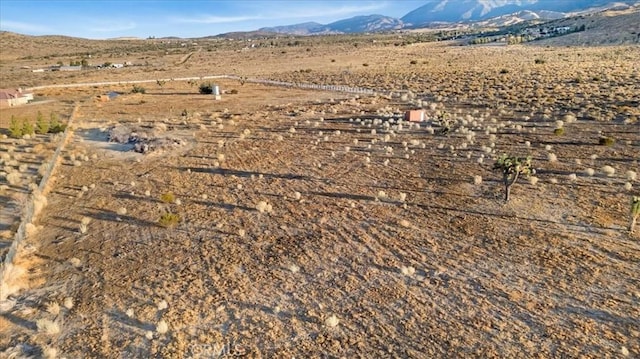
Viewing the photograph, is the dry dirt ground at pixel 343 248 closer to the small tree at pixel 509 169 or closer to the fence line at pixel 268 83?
the small tree at pixel 509 169

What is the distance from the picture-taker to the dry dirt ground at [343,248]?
12.7m

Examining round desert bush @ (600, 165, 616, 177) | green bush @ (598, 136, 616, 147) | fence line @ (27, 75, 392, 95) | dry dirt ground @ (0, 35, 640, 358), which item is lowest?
dry dirt ground @ (0, 35, 640, 358)

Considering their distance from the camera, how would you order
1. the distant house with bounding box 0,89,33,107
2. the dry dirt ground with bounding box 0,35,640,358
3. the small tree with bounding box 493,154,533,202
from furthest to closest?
the distant house with bounding box 0,89,33,107 < the small tree with bounding box 493,154,533,202 < the dry dirt ground with bounding box 0,35,640,358

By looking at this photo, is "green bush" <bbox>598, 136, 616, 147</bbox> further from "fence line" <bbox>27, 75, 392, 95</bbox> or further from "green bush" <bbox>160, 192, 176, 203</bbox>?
"fence line" <bbox>27, 75, 392, 95</bbox>

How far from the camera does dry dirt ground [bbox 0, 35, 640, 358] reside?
12.7 metres

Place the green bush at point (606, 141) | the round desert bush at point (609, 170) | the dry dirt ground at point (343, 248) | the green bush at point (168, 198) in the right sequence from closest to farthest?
the dry dirt ground at point (343, 248) → the green bush at point (168, 198) → the round desert bush at point (609, 170) → the green bush at point (606, 141)

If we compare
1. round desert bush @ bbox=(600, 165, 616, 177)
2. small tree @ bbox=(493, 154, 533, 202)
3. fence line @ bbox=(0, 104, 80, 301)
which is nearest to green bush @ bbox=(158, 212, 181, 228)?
fence line @ bbox=(0, 104, 80, 301)

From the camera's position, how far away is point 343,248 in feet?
57.4

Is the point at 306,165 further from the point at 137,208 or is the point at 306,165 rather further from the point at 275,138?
the point at 137,208

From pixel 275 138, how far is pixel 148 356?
2300 cm

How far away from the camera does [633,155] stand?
2561 cm

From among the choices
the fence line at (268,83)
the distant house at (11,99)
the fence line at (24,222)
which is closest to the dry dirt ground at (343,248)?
the fence line at (24,222)

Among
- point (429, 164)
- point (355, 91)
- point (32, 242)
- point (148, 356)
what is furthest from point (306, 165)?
point (355, 91)

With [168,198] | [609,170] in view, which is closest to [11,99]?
[168,198]
